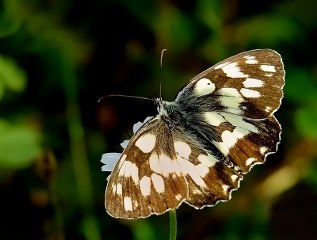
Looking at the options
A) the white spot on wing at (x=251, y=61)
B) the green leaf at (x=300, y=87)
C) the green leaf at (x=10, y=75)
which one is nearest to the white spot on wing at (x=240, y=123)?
the white spot on wing at (x=251, y=61)

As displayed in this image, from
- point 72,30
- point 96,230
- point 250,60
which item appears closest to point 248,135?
point 250,60

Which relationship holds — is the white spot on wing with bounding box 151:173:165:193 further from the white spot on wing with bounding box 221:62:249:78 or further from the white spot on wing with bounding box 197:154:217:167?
the white spot on wing with bounding box 221:62:249:78

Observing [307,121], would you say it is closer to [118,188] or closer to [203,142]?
[203,142]

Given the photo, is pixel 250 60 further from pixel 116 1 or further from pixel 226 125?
pixel 116 1

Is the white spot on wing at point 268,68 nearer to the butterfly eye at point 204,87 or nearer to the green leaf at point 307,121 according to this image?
the butterfly eye at point 204,87

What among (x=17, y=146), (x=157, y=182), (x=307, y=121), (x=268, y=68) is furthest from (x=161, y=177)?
(x=307, y=121)

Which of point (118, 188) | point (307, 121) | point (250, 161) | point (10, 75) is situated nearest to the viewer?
point (118, 188)
